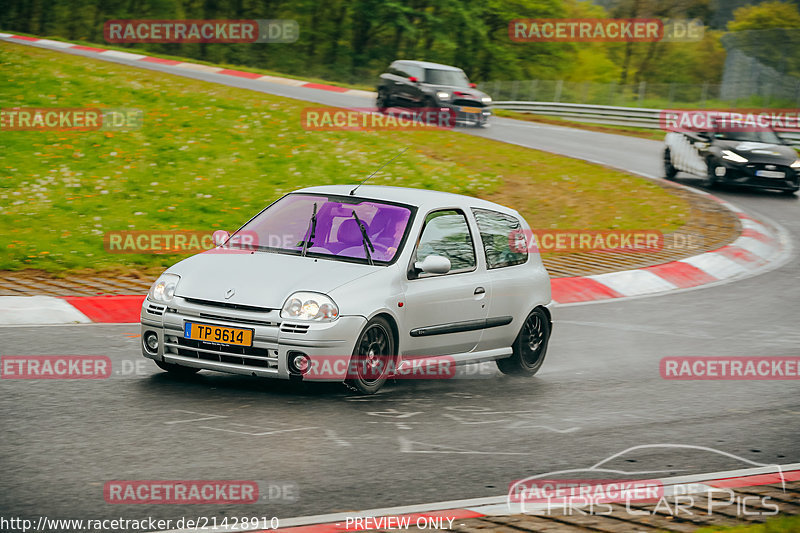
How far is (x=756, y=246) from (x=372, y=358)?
11198 mm

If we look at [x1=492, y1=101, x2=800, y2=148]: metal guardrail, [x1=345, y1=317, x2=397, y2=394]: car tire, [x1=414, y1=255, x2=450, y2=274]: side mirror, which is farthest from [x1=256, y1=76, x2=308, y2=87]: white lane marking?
[x1=345, y1=317, x2=397, y2=394]: car tire

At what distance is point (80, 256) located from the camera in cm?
1245

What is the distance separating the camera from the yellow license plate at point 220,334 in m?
7.08

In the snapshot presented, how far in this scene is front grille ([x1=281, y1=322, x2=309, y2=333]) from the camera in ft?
23.1

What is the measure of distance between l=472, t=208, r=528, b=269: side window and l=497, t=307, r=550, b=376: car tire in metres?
0.52

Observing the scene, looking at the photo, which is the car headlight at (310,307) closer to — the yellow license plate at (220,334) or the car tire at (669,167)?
the yellow license plate at (220,334)

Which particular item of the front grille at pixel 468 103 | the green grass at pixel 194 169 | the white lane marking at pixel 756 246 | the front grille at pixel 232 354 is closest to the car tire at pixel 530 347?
the front grille at pixel 232 354

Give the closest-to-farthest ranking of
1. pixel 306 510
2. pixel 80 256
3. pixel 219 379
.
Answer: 1. pixel 306 510
2. pixel 219 379
3. pixel 80 256

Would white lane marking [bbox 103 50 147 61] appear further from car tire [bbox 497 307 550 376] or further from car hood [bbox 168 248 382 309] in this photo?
car hood [bbox 168 248 382 309]

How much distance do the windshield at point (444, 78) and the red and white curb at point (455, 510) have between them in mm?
23092

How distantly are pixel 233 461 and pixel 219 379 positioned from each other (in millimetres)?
2164

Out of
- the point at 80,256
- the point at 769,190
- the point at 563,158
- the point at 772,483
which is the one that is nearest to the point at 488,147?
the point at 563,158

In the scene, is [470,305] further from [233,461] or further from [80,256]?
[80,256]

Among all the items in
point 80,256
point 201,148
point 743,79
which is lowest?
point 80,256
